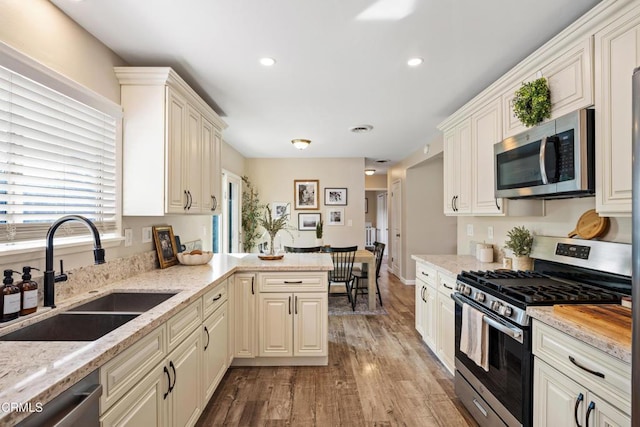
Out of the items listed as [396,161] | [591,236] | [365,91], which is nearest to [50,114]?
[365,91]

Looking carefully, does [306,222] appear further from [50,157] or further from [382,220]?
[50,157]

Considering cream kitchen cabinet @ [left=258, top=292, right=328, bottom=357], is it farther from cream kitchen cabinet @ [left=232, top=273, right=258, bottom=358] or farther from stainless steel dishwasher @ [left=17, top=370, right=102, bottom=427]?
stainless steel dishwasher @ [left=17, top=370, right=102, bottom=427]

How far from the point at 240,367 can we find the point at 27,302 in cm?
190

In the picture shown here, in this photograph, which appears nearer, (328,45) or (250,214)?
(328,45)

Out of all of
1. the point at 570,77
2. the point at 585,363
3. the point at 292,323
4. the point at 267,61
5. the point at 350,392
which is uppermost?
the point at 267,61

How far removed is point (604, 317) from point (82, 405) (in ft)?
6.51

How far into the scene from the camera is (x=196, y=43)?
203cm

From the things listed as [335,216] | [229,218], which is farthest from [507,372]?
[335,216]

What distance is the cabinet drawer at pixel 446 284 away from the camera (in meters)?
2.50

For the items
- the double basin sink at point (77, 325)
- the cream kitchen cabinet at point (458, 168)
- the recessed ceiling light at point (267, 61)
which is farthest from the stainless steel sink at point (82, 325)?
the cream kitchen cabinet at point (458, 168)

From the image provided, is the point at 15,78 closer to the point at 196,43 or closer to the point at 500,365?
the point at 196,43

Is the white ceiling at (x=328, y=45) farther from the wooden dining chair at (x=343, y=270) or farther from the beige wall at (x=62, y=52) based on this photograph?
the wooden dining chair at (x=343, y=270)

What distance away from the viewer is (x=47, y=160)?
1597 mm

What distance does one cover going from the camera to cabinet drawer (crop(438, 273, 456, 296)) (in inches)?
98.4
